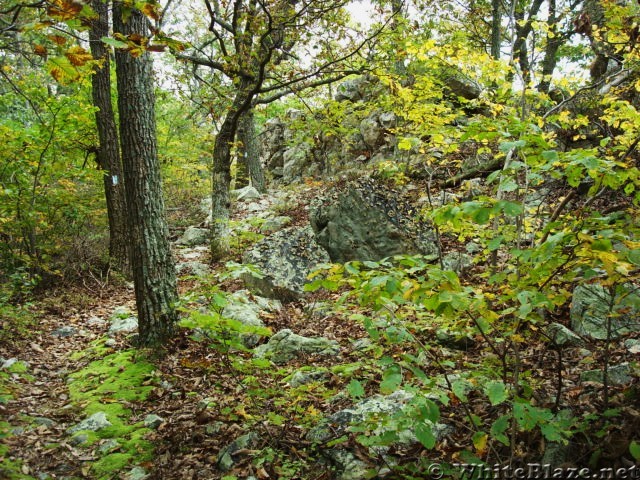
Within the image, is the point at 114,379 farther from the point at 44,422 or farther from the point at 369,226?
the point at 369,226

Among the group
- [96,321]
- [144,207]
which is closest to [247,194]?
[96,321]

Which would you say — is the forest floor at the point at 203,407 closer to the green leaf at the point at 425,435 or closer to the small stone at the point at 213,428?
the small stone at the point at 213,428

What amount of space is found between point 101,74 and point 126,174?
4985mm

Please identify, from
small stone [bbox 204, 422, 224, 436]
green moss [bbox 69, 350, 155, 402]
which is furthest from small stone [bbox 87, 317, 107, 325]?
small stone [bbox 204, 422, 224, 436]

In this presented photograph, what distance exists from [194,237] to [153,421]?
7937mm

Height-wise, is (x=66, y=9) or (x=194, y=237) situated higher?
(x=66, y=9)

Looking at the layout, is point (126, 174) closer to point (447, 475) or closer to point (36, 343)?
point (36, 343)

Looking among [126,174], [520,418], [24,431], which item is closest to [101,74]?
[126,174]

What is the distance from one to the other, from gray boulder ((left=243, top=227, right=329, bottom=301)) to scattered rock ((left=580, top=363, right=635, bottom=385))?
4560 mm

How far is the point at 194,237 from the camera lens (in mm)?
10938

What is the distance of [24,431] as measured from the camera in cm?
322

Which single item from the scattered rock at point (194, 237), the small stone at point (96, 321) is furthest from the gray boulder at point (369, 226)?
the scattered rock at point (194, 237)

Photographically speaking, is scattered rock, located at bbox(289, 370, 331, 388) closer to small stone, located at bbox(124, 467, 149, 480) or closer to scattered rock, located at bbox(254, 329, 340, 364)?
scattered rock, located at bbox(254, 329, 340, 364)

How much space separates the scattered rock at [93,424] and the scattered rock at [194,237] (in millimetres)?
7488
